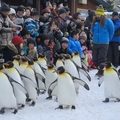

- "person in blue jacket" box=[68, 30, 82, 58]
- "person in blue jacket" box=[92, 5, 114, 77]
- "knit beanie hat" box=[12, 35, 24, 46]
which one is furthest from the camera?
"person in blue jacket" box=[68, 30, 82, 58]

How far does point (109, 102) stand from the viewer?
185 inches

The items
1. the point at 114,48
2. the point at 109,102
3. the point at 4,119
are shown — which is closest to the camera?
the point at 4,119

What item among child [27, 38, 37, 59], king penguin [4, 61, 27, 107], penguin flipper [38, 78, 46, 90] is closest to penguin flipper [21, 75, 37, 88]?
king penguin [4, 61, 27, 107]

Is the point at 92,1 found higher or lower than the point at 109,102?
higher

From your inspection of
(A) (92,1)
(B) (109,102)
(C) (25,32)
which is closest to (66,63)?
(B) (109,102)

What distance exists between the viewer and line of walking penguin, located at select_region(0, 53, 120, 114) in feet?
13.5

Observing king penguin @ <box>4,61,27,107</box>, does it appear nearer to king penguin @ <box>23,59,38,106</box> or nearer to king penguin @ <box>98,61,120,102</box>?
king penguin @ <box>23,59,38,106</box>

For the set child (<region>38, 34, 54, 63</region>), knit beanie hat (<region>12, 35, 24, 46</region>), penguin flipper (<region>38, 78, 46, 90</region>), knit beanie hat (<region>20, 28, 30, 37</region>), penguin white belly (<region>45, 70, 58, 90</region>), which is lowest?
penguin flipper (<region>38, 78, 46, 90</region>)

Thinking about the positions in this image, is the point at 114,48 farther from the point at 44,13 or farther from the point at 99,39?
the point at 44,13

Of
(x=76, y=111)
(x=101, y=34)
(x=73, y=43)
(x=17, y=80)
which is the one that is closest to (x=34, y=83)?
(x=17, y=80)

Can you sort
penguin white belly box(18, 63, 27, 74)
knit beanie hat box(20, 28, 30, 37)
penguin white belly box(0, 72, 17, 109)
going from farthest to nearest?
knit beanie hat box(20, 28, 30, 37)
penguin white belly box(18, 63, 27, 74)
penguin white belly box(0, 72, 17, 109)

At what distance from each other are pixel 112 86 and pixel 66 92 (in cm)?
75

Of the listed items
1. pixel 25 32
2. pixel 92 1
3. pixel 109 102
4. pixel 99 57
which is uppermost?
pixel 92 1

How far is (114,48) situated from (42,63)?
2337mm
